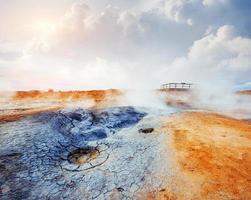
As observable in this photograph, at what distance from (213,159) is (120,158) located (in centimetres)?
286

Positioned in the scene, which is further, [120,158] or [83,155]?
[83,155]

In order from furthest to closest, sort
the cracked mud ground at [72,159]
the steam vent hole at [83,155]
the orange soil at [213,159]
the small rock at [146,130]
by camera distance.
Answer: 1. the small rock at [146,130]
2. the steam vent hole at [83,155]
3. the cracked mud ground at [72,159]
4. the orange soil at [213,159]

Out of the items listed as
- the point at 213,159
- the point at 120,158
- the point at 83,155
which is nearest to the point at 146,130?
the point at 120,158

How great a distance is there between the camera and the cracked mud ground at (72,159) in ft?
18.2

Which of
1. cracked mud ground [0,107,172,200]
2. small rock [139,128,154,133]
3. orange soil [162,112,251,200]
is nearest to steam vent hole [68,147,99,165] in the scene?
cracked mud ground [0,107,172,200]

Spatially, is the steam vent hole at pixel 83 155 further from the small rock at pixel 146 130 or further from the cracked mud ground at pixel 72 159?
the small rock at pixel 146 130

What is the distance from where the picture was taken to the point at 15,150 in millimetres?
6535

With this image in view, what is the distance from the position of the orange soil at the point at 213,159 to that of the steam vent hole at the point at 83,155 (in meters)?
2.82

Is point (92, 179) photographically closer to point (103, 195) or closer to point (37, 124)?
point (103, 195)

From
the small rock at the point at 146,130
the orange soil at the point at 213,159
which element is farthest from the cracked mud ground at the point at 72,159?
the orange soil at the point at 213,159

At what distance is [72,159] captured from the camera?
23.3ft

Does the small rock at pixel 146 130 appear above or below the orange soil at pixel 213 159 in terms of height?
above

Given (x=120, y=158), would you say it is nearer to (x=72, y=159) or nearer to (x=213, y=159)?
(x=72, y=159)

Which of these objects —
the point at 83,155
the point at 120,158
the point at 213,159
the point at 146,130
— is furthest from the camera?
the point at 146,130
